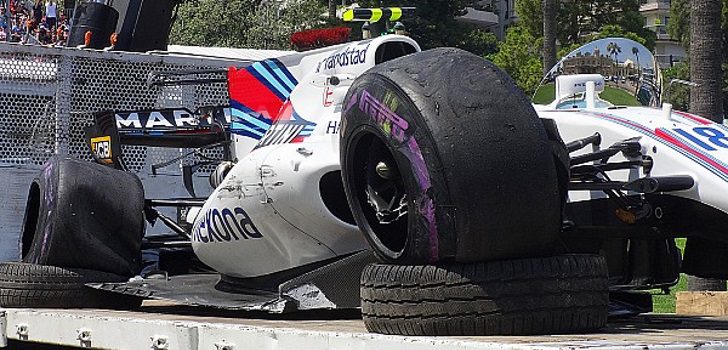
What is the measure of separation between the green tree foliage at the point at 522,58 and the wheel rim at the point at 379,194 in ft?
97.4

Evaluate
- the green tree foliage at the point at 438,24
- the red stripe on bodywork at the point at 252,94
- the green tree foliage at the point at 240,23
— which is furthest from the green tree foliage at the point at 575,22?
the red stripe on bodywork at the point at 252,94

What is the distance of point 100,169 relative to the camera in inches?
234

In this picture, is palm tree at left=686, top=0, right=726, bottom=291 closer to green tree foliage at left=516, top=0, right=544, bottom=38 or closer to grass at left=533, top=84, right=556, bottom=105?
grass at left=533, top=84, right=556, bottom=105

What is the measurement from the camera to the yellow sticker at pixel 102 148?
23.8 feet

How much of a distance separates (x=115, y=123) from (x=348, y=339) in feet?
12.8

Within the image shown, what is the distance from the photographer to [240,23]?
34375 millimetres

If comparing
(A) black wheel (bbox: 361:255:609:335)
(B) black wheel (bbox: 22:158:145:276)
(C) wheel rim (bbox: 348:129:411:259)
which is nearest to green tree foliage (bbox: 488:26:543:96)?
(B) black wheel (bbox: 22:158:145:276)

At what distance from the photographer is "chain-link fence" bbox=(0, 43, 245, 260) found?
310 inches

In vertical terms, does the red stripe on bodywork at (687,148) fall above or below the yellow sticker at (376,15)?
below

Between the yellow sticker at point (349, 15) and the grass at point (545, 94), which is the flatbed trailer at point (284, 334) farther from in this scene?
the yellow sticker at point (349, 15)

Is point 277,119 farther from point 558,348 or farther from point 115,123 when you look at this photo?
point 558,348

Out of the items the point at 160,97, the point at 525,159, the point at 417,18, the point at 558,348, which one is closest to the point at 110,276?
the point at 160,97

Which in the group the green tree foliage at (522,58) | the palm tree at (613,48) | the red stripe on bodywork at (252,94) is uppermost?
the palm tree at (613,48)

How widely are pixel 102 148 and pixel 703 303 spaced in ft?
11.6
